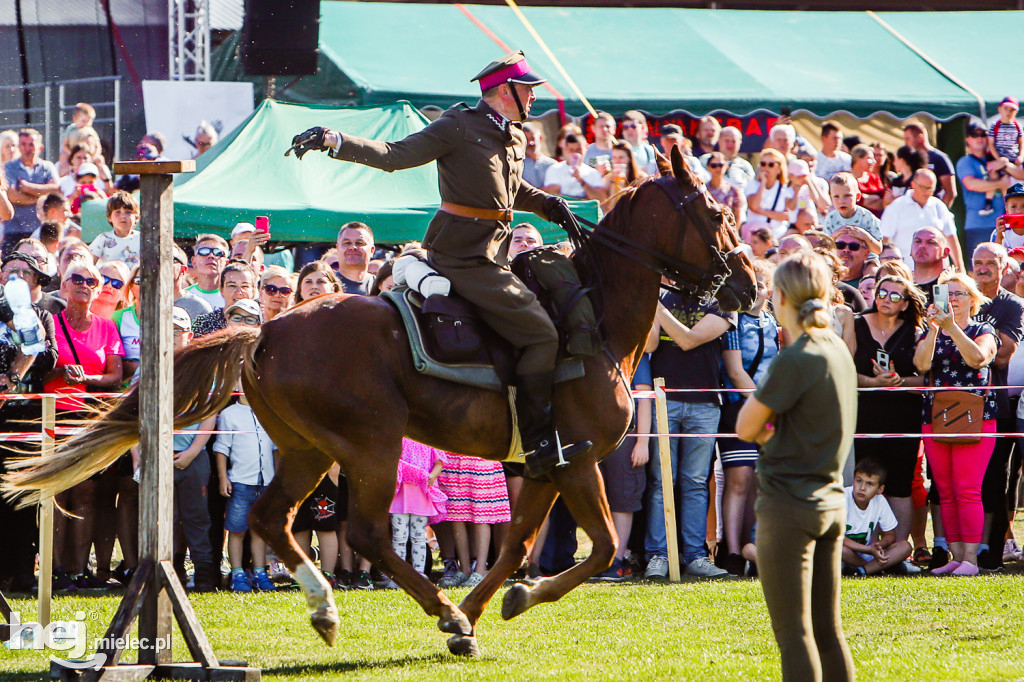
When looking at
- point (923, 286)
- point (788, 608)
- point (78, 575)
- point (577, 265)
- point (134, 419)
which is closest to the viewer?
point (788, 608)

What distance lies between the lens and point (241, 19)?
18797mm

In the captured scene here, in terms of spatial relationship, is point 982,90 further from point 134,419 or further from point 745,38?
point 134,419

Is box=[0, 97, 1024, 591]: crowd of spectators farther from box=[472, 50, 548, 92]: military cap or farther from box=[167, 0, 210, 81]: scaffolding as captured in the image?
box=[167, 0, 210, 81]: scaffolding

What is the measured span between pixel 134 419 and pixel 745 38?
15.5 m

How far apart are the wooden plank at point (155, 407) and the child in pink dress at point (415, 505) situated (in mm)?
3346

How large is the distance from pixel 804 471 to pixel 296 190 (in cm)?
968

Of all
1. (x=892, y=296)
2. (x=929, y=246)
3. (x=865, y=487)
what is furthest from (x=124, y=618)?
(x=929, y=246)

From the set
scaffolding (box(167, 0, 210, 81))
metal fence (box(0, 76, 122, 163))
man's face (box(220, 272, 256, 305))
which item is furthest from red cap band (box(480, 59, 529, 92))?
metal fence (box(0, 76, 122, 163))

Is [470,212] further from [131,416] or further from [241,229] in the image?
[241,229]

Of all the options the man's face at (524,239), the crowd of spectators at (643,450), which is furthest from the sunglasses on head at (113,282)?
the man's face at (524,239)

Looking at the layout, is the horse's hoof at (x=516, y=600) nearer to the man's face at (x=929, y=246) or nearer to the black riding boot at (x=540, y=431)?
the black riding boot at (x=540, y=431)

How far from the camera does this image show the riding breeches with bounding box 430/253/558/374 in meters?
6.51

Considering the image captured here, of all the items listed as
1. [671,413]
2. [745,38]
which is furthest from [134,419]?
[745,38]

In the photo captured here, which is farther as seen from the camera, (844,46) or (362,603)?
(844,46)
